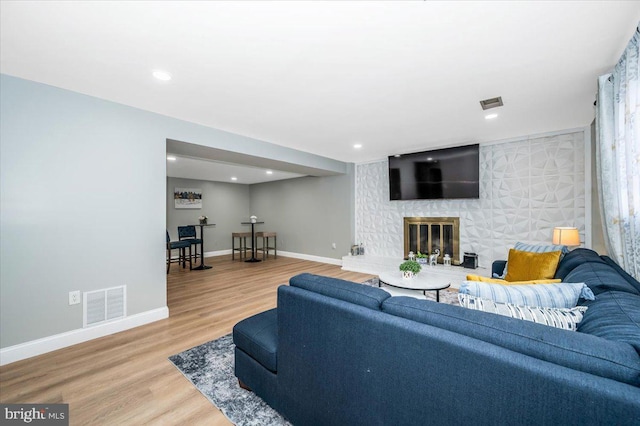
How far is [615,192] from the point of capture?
2068 mm

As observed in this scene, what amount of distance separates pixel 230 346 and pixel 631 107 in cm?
356

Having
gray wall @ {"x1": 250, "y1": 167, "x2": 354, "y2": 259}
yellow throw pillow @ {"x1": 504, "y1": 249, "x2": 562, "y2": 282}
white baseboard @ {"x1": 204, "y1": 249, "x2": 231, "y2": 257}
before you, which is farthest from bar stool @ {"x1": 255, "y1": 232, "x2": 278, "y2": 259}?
yellow throw pillow @ {"x1": 504, "y1": 249, "x2": 562, "y2": 282}

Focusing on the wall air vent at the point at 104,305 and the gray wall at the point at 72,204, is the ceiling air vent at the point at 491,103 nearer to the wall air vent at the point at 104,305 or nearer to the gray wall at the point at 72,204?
the gray wall at the point at 72,204

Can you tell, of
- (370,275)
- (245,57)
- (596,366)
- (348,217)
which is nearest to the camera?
(596,366)

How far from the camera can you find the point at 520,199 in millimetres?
4266

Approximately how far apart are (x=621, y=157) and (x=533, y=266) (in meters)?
1.21

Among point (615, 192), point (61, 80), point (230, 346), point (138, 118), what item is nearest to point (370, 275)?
point (230, 346)

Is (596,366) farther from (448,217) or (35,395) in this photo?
(448,217)

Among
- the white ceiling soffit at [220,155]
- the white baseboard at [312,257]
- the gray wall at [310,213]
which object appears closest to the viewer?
the white ceiling soffit at [220,155]

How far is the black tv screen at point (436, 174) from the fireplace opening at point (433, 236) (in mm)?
517

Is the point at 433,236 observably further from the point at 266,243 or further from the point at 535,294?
the point at 266,243

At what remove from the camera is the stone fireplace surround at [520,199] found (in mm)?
3873

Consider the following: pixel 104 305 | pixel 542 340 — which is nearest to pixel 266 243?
pixel 104 305

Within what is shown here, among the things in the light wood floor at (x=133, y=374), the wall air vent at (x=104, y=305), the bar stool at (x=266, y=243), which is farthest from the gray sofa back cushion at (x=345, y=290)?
the bar stool at (x=266, y=243)
